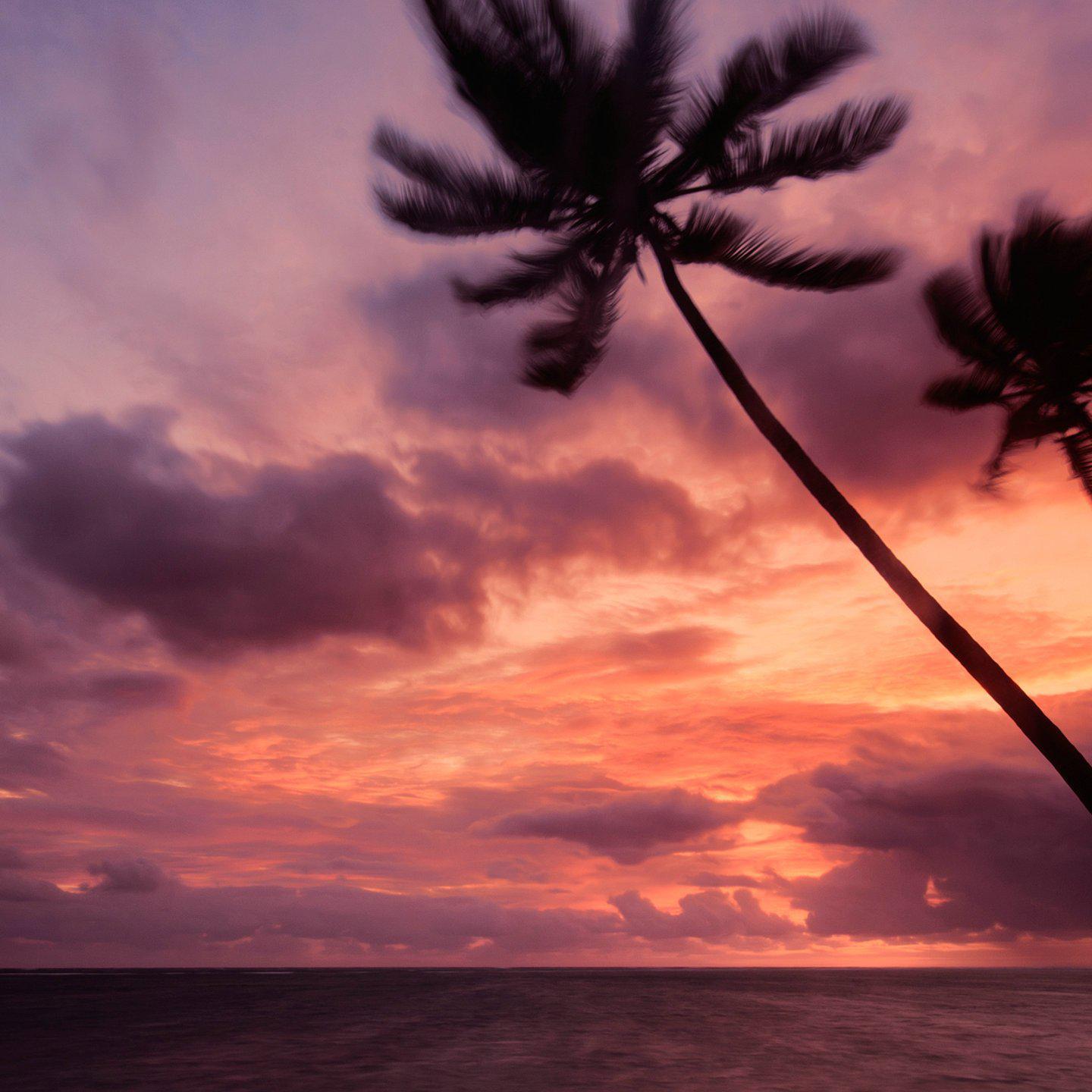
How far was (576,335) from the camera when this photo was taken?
1435 cm

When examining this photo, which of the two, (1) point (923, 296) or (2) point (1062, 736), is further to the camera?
(1) point (923, 296)

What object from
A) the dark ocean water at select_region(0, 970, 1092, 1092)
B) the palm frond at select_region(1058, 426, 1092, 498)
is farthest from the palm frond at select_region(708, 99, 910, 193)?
the dark ocean water at select_region(0, 970, 1092, 1092)

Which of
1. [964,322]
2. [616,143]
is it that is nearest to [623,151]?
[616,143]

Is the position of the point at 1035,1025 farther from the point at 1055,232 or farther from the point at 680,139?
the point at 680,139

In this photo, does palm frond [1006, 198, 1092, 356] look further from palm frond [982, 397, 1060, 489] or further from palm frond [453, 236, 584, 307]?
palm frond [453, 236, 584, 307]

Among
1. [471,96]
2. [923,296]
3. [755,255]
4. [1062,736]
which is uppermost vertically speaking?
[471,96]

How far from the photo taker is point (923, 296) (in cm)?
1472

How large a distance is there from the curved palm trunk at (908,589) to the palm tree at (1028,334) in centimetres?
579

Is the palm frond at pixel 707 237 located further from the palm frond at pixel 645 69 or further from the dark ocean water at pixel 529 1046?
the dark ocean water at pixel 529 1046

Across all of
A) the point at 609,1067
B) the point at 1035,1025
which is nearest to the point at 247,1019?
the point at 609,1067

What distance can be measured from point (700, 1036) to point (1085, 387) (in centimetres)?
2999

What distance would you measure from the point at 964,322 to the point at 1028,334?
1087 millimetres

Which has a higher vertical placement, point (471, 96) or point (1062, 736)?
point (471, 96)

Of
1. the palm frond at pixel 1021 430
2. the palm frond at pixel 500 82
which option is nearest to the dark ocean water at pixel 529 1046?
the palm frond at pixel 1021 430
